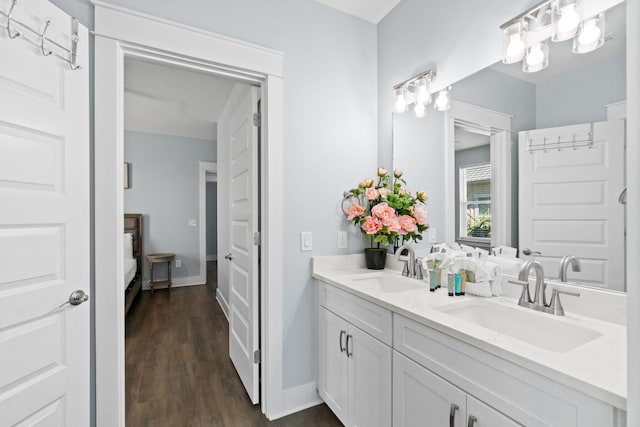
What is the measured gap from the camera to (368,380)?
57.1 inches

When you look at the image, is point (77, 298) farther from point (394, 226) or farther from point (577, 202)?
point (577, 202)

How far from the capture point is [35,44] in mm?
1162

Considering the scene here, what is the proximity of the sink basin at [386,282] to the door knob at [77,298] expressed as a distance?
1.29 meters

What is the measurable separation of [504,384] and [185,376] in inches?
90.0

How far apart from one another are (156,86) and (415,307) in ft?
11.4

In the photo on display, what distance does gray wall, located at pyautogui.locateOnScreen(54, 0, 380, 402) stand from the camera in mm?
1900

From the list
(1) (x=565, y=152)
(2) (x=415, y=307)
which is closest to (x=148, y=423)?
(2) (x=415, y=307)

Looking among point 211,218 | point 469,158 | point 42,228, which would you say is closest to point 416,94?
point 469,158

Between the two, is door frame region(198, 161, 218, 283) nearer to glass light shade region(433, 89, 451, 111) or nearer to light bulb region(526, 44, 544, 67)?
glass light shade region(433, 89, 451, 111)

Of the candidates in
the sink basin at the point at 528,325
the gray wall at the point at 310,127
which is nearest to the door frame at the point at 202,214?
the gray wall at the point at 310,127

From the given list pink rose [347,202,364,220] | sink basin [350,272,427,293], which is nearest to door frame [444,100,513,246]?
sink basin [350,272,427,293]

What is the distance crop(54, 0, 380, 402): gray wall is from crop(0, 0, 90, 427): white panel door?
90cm

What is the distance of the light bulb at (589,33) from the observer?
1.12 m

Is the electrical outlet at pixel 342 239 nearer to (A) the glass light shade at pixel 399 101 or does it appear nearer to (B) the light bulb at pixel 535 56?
(A) the glass light shade at pixel 399 101
